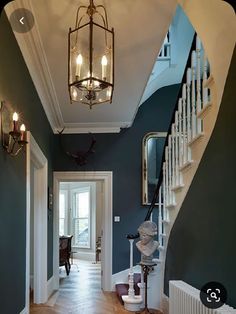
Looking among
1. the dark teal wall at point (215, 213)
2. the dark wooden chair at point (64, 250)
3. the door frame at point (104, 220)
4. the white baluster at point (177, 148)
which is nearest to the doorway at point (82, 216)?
the dark wooden chair at point (64, 250)

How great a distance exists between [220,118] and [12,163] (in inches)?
73.9

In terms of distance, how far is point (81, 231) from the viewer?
1177 centimetres

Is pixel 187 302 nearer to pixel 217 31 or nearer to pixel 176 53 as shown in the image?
pixel 217 31

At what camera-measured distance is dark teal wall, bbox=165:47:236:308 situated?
243 centimetres

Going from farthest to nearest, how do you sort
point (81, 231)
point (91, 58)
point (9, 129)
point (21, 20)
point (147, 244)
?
1. point (81, 231)
2. point (147, 244)
3. point (21, 20)
4. point (9, 129)
5. point (91, 58)

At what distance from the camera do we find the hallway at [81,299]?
16.8ft

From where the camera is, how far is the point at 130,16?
3.55 meters

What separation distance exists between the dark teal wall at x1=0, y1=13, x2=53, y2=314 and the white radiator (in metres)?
1.45

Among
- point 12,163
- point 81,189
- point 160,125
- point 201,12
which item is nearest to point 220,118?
point 201,12

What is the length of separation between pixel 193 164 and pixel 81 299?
11.2 ft

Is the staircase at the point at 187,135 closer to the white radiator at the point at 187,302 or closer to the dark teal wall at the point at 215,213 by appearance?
the dark teal wall at the point at 215,213

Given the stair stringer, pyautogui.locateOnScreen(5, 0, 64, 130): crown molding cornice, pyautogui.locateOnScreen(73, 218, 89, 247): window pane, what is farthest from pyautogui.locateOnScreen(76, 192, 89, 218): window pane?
the stair stringer

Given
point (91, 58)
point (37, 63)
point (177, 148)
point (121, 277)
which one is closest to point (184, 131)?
point (177, 148)

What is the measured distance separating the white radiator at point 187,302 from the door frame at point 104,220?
A: 3264 millimetres
